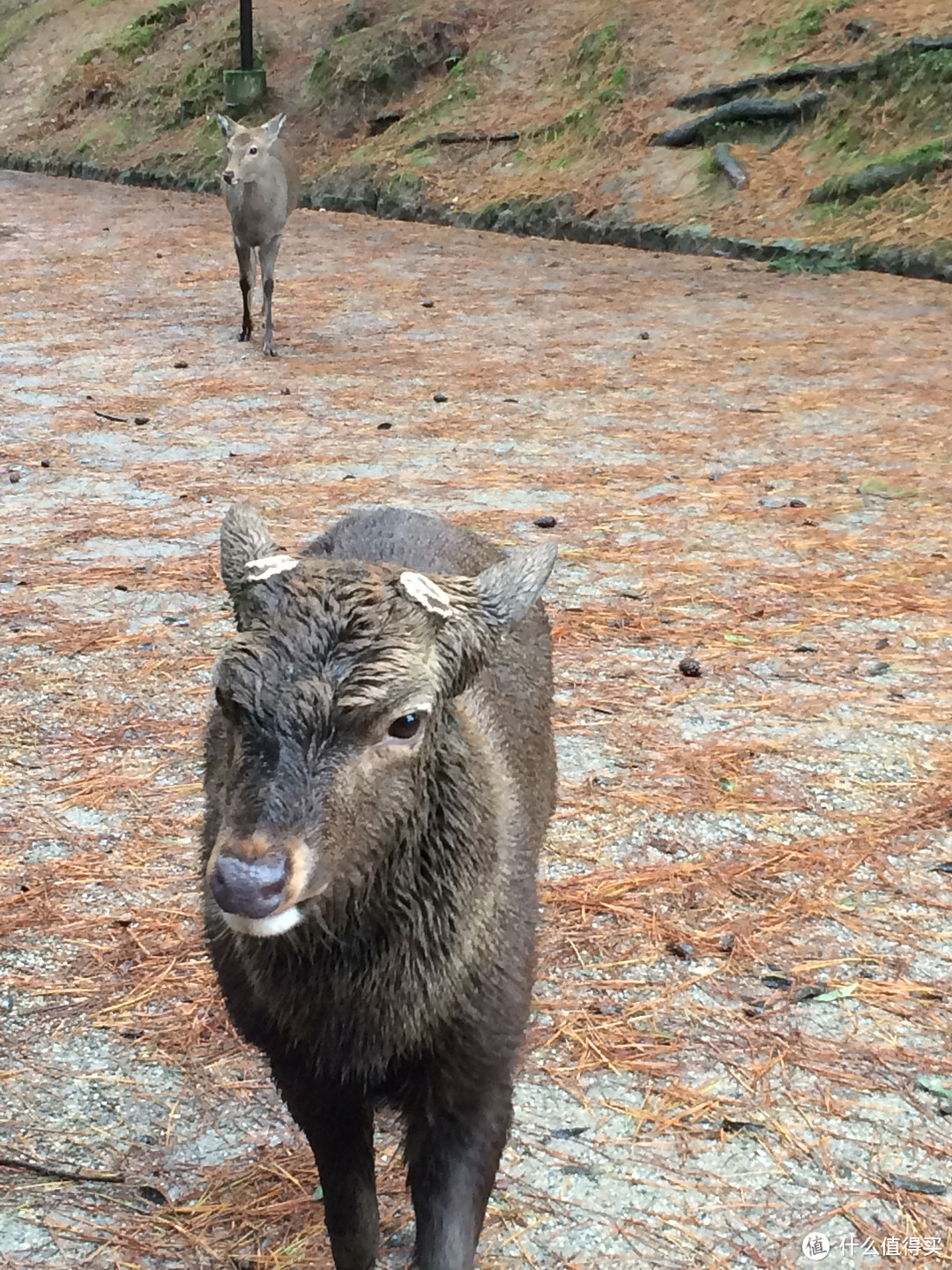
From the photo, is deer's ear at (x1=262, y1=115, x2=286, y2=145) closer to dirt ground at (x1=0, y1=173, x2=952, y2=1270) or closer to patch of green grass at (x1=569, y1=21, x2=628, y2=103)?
dirt ground at (x1=0, y1=173, x2=952, y2=1270)

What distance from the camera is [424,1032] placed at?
265 centimetres

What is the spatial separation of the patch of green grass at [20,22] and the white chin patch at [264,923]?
35.6m

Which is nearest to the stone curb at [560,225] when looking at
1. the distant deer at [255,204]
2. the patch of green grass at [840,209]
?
the patch of green grass at [840,209]

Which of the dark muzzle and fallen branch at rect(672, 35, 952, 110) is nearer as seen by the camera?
the dark muzzle

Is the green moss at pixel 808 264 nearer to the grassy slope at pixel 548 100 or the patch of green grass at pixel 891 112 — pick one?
the grassy slope at pixel 548 100

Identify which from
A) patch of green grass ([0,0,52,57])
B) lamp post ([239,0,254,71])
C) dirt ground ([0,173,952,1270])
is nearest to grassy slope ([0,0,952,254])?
lamp post ([239,0,254,71])

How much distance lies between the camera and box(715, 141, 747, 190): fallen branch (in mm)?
16734

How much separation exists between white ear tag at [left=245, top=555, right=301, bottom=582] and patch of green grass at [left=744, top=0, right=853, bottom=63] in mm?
17614

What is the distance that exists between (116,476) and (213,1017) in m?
5.06

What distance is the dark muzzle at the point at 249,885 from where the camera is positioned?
7.00 feet

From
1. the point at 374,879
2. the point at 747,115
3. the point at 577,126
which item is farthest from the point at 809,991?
the point at 577,126

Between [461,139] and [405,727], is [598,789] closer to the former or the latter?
[405,727]

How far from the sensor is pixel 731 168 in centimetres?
1686

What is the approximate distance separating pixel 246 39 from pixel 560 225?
926 centimetres
